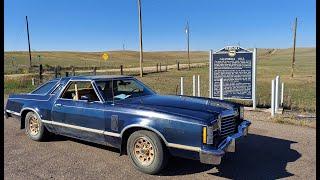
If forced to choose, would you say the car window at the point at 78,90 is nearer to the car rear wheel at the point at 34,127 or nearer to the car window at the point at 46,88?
the car window at the point at 46,88

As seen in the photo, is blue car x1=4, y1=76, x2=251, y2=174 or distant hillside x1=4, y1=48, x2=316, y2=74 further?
distant hillside x1=4, y1=48, x2=316, y2=74

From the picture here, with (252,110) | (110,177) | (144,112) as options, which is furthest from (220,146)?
(252,110)

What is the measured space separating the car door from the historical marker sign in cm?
563

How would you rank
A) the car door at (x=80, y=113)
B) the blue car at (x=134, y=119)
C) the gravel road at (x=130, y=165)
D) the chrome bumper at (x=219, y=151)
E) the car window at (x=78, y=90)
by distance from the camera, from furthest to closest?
the car window at (x=78, y=90), the car door at (x=80, y=113), the gravel road at (x=130, y=165), the blue car at (x=134, y=119), the chrome bumper at (x=219, y=151)

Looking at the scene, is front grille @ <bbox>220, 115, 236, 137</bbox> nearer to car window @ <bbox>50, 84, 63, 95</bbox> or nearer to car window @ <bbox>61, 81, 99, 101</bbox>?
car window @ <bbox>61, 81, 99, 101</bbox>

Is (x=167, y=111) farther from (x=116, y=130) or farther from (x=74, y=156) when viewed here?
(x=74, y=156)

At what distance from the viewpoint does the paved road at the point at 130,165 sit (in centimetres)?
511

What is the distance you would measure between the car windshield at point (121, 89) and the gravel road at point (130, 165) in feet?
3.06

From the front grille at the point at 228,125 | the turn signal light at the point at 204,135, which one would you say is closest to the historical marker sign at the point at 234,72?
the front grille at the point at 228,125

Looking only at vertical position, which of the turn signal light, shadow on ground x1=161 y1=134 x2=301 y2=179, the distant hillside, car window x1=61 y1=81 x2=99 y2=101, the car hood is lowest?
shadow on ground x1=161 y1=134 x2=301 y2=179

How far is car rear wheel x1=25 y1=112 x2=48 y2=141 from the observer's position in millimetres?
6832

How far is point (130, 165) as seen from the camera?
18.1 ft

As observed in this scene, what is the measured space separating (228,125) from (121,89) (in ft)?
6.48

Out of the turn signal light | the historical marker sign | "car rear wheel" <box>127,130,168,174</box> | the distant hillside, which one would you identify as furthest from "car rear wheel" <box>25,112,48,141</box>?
the distant hillside
